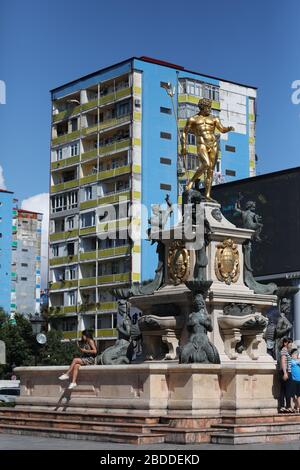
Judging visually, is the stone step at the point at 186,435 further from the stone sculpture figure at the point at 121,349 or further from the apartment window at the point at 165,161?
the apartment window at the point at 165,161

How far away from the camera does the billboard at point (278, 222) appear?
57.3 metres

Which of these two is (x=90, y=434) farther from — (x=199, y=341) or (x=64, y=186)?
(x=64, y=186)

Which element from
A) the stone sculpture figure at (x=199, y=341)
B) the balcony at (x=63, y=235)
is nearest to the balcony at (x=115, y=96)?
the balcony at (x=63, y=235)

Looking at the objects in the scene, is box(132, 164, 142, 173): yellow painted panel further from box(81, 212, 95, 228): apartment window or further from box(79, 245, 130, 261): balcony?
box(81, 212, 95, 228): apartment window

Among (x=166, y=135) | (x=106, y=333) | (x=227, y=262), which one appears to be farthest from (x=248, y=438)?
(x=166, y=135)

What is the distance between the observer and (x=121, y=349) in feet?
70.0

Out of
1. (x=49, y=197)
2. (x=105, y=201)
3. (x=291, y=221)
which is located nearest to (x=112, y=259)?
(x=105, y=201)

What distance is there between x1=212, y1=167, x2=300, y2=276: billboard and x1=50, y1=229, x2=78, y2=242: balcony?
18710mm

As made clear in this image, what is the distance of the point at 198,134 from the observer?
22.3 metres

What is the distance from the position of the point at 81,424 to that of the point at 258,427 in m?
3.29

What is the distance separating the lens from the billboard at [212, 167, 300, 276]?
188 feet

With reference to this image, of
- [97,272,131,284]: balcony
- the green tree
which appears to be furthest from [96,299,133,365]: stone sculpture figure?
[97,272,131,284]: balcony
